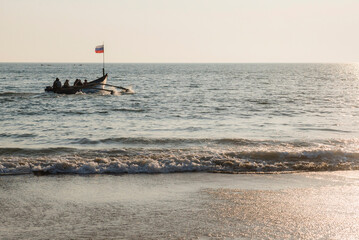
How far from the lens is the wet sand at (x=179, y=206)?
7.21 meters

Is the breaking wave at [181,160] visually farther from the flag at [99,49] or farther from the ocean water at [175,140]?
the flag at [99,49]

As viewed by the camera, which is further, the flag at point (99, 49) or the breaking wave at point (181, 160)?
the flag at point (99, 49)

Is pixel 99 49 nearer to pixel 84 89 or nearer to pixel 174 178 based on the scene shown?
pixel 84 89

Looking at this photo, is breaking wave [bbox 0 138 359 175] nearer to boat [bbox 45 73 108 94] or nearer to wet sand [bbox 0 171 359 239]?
wet sand [bbox 0 171 359 239]

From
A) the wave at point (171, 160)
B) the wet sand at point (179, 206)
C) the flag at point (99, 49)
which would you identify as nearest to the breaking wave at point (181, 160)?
the wave at point (171, 160)

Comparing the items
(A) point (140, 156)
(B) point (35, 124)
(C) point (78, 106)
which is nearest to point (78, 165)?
(A) point (140, 156)

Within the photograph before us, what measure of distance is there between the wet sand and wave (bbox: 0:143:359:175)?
0.64 m

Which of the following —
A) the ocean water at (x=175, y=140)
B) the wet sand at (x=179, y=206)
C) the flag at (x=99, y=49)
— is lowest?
the ocean water at (x=175, y=140)

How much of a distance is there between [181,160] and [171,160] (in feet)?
0.91

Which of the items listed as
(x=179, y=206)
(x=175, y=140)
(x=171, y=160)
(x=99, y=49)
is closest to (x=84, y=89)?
(x=99, y=49)

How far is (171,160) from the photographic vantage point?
1248cm

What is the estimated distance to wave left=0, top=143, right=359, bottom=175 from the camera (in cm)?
1170

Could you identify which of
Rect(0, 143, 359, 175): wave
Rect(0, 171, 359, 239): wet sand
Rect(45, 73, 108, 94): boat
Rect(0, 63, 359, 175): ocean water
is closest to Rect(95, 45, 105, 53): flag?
Rect(45, 73, 108, 94): boat

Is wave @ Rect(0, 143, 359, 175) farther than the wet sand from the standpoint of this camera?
Yes
